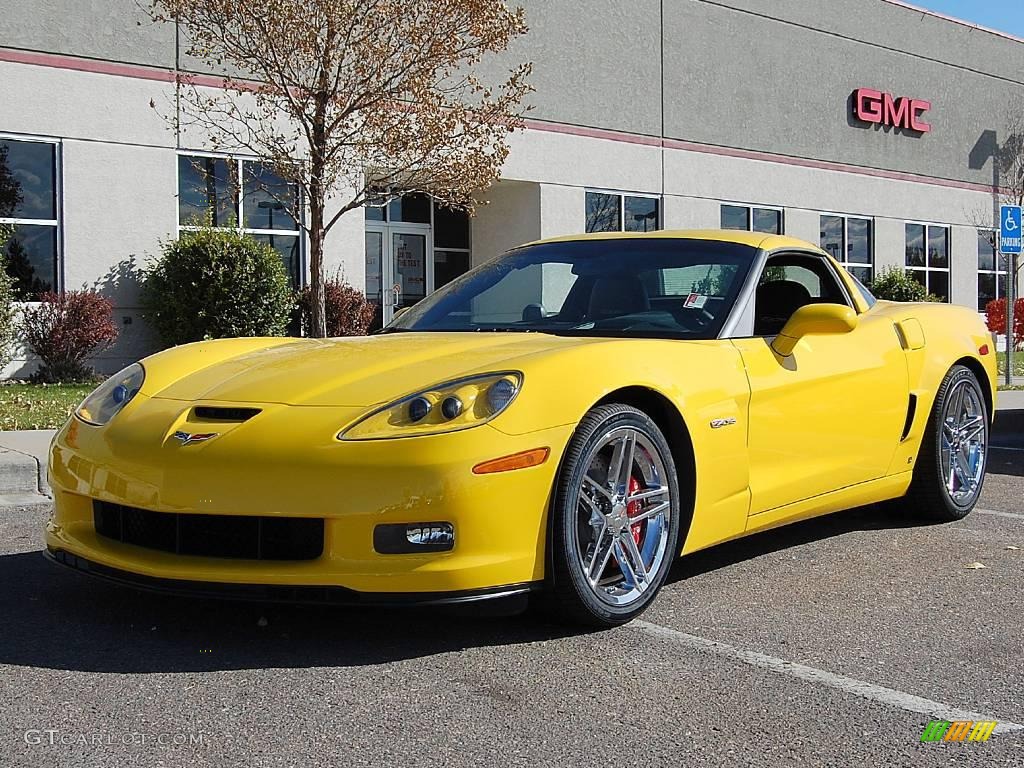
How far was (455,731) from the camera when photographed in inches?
113

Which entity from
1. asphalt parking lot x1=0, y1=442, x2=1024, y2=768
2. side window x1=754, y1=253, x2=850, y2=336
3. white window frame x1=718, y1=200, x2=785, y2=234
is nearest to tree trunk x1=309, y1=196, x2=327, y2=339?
side window x1=754, y1=253, x2=850, y2=336

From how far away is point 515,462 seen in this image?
3471 millimetres

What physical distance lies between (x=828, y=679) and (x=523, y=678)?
84 centimetres

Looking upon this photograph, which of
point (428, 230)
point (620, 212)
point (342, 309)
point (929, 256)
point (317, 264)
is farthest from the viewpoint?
point (929, 256)

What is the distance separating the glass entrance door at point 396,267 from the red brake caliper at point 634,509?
1497 cm

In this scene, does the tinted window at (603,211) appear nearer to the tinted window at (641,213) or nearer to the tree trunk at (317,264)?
the tinted window at (641,213)

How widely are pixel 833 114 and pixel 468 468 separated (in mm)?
22127

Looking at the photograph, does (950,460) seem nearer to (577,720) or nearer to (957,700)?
(957,700)

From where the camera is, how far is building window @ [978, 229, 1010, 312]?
2766 cm

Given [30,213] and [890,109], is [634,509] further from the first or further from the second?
[890,109]

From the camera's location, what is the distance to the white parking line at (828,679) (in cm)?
303

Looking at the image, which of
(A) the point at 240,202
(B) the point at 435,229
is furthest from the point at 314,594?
(B) the point at 435,229

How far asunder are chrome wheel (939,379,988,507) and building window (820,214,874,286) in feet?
60.2

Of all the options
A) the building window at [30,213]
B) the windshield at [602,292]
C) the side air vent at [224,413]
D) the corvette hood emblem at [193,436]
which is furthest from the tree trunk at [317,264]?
the corvette hood emblem at [193,436]
